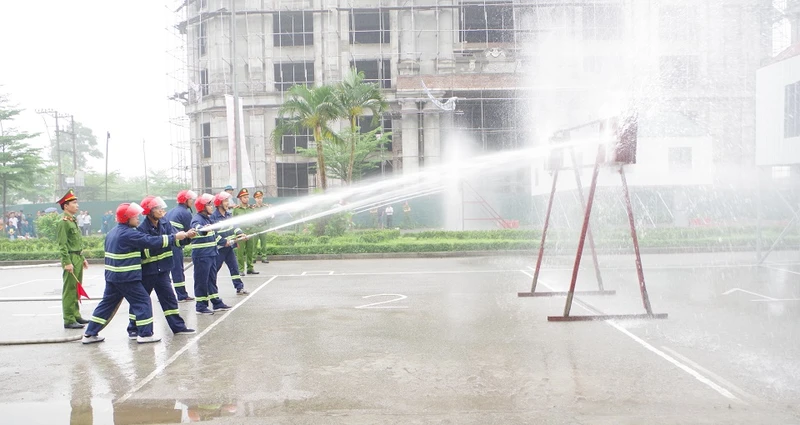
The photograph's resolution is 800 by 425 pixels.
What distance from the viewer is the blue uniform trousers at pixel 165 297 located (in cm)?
880

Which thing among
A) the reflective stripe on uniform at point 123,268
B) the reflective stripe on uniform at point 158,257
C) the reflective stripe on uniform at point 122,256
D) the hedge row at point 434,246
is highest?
the reflective stripe on uniform at point 122,256

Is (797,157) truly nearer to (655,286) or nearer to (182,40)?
(655,286)

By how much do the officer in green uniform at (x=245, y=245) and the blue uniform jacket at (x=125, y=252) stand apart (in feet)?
18.3

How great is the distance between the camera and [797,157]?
47.3ft

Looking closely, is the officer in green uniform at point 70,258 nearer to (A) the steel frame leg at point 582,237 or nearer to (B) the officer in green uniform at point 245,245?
(B) the officer in green uniform at point 245,245

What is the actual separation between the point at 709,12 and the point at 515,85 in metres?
10.9

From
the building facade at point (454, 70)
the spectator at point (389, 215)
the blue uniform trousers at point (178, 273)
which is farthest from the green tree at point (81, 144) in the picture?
the blue uniform trousers at point (178, 273)

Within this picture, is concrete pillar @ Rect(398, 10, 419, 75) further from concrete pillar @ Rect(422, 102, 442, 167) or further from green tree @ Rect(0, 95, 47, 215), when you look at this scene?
green tree @ Rect(0, 95, 47, 215)

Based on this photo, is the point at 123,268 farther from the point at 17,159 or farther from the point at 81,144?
the point at 81,144

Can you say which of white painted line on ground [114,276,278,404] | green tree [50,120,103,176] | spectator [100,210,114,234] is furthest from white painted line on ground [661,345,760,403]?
green tree [50,120,103,176]

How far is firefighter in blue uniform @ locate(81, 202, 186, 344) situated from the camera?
328 inches

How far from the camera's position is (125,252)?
835cm

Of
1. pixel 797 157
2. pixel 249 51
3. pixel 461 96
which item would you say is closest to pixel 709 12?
pixel 461 96

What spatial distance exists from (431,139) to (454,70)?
426cm
